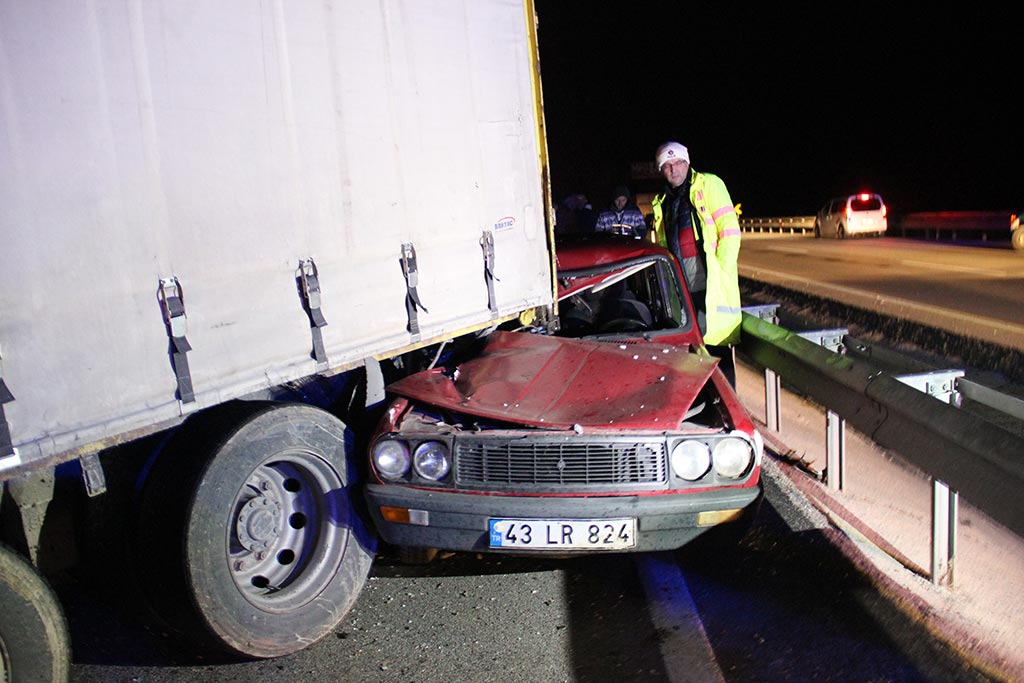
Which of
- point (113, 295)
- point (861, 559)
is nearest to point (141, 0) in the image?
point (113, 295)

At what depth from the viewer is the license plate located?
12.7 feet

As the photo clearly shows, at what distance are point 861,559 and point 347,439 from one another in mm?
2536

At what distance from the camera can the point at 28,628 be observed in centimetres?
298

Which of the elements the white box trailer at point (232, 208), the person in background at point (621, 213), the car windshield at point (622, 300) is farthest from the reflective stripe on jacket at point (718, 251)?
the person in background at point (621, 213)

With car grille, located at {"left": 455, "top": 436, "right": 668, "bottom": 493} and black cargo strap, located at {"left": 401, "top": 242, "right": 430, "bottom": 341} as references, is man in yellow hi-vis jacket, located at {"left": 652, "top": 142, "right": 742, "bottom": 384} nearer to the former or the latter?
black cargo strap, located at {"left": 401, "top": 242, "right": 430, "bottom": 341}

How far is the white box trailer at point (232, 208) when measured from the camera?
2881 millimetres

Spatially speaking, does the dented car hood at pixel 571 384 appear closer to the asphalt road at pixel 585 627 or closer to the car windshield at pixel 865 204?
the asphalt road at pixel 585 627

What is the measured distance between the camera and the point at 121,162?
3145mm

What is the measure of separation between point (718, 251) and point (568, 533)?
371 centimetres

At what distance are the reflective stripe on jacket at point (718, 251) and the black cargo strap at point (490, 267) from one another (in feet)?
7.34

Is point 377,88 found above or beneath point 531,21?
beneath

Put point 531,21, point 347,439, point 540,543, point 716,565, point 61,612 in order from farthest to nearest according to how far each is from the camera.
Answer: point 531,21 < point 716,565 < point 347,439 < point 540,543 < point 61,612

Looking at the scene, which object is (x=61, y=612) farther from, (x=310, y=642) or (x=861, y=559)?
(x=861, y=559)

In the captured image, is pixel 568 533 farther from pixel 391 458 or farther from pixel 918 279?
pixel 918 279
